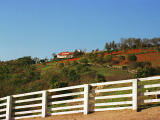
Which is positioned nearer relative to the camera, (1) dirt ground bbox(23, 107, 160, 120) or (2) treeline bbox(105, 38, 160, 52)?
(1) dirt ground bbox(23, 107, 160, 120)

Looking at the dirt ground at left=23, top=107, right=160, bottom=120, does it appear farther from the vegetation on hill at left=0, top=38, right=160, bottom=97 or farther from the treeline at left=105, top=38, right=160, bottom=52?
the treeline at left=105, top=38, right=160, bottom=52

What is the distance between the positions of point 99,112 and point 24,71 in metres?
21.6

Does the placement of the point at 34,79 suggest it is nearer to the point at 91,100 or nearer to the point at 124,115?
the point at 91,100

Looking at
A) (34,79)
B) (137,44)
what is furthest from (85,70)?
(137,44)

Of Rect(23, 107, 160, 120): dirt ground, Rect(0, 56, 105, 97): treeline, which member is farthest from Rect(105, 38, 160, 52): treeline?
Rect(23, 107, 160, 120): dirt ground

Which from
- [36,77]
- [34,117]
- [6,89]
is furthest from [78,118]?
[36,77]

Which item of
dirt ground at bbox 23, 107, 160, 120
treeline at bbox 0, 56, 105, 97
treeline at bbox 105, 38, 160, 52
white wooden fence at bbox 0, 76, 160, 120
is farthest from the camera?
treeline at bbox 105, 38, 160, 52

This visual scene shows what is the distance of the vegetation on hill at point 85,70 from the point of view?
2112 cm

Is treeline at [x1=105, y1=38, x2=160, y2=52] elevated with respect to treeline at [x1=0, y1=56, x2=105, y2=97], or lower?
elevated

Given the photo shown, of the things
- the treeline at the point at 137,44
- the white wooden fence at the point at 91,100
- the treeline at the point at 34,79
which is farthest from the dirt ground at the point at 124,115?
Result: the treeline at the point at 137,44

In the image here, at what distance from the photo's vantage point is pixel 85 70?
2775 centimetres

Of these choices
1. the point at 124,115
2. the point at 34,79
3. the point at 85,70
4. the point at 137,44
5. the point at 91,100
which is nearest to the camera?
the point at 124,115

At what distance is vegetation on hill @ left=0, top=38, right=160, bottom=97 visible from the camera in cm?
2112

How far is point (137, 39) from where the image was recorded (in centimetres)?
4216
